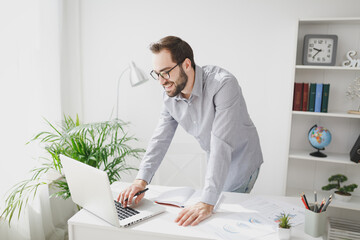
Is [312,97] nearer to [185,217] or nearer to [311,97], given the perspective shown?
[311,97]

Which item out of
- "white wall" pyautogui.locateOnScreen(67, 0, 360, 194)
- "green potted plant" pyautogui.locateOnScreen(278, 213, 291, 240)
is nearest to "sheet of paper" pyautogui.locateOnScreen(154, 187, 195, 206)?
"green potted plant" pyautogui.locateOnScreen(278, 213, 291, 240)

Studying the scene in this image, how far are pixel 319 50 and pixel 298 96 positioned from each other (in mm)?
407

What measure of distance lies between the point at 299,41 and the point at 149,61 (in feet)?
4.47

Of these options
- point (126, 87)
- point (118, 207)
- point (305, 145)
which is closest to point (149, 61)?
point (126, 87)

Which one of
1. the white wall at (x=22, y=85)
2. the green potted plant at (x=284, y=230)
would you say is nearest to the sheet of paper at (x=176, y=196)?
the green potted plant at (x=284, y=230)

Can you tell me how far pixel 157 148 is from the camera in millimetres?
1806

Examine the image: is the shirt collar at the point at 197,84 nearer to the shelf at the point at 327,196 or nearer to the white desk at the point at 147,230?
the white desk at the point at 147,230

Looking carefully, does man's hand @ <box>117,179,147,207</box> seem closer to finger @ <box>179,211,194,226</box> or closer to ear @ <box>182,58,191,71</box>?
finger @ <box>179,211,194,226</box>

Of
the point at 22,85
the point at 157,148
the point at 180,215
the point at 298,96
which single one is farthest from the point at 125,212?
the point at 298,96

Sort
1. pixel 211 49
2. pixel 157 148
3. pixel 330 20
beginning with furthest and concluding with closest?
pixel 211 49, pixel 330 20, pixel 157 148

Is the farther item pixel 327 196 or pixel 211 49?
pixel 211 49

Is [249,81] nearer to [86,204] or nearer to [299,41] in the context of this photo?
[299,41]

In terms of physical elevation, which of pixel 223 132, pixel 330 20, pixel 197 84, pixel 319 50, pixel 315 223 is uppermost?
pixel 330 20

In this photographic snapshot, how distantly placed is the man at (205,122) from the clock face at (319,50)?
1142 millimetres
